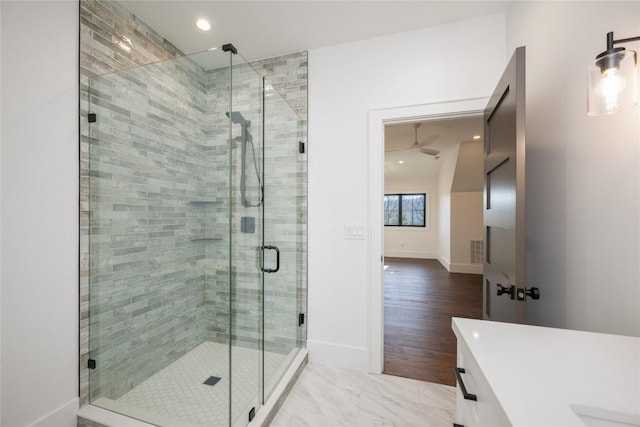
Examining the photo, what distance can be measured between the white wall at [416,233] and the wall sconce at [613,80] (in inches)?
277

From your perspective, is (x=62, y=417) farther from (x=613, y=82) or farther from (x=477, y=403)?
(x=613, y=82)

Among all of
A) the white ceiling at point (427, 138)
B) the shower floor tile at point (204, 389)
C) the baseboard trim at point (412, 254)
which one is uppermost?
the white ceiling at point (427, 138)

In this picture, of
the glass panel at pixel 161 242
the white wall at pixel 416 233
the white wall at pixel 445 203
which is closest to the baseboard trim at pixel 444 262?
the white wall at pixel 445 203

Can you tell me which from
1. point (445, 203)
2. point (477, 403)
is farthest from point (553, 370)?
point (445, 203)

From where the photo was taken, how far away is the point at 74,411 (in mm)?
1473

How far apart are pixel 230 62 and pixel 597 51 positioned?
166 centimetres

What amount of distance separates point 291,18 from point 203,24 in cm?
68

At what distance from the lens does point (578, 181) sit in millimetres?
1122

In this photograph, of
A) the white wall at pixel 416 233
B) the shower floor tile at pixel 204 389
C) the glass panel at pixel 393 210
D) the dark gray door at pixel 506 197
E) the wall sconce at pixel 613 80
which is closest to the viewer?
the wall sconce at pixel 613 80

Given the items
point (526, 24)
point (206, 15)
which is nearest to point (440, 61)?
point (526, 24)

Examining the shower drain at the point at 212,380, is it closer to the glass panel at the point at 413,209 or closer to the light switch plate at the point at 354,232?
the light switch plate at the point at 354,232

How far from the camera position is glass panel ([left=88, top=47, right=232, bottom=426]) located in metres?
1.59

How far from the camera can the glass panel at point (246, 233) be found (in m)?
1.61

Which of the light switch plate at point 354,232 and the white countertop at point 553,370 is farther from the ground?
the light switch plate at point 354,232
